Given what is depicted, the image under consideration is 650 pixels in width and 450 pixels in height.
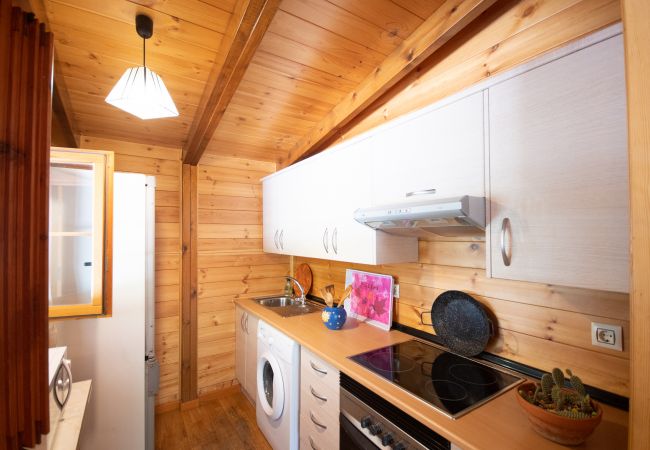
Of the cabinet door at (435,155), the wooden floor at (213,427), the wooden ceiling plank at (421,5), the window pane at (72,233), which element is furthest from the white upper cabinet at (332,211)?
the wooden floor at (213,427)

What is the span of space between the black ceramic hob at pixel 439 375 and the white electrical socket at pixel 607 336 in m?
0.35

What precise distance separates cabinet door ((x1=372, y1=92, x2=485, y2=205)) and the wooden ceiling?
553mm

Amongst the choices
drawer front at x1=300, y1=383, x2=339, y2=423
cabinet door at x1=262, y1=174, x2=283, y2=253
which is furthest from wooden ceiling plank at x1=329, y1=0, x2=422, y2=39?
drawer front at x1=300, y1=383, x2=339, y2=423

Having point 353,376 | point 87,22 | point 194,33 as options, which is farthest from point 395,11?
point 353,376

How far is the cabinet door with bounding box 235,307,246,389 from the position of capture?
8.67ft

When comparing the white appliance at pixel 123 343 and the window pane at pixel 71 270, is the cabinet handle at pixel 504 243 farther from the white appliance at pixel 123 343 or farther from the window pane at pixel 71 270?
the window pane at pixel 71 270

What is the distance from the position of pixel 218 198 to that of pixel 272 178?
57cm

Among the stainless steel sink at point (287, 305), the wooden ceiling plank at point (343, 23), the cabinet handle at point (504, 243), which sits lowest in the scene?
the stainless steel sink at point (287, 305)

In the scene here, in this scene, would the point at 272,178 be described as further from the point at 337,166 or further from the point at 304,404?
the point at 304,404

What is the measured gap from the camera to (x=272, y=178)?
2.74 metres

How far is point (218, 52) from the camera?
1609 millimetres

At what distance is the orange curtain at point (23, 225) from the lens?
56 centimetres

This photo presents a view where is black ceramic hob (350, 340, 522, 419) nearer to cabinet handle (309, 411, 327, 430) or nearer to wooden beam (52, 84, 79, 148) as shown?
cabinet handle (309, 411, 327, 430)

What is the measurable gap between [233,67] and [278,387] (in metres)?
1.90
